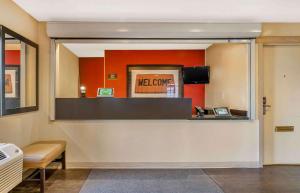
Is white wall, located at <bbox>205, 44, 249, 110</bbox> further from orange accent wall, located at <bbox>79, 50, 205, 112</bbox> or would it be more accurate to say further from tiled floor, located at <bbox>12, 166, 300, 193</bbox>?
tiled floor, located at <bbox>12, 166, 300, 193</bbox>

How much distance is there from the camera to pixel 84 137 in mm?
4656

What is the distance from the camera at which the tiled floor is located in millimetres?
3637

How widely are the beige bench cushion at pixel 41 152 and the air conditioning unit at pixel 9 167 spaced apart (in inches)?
9.5

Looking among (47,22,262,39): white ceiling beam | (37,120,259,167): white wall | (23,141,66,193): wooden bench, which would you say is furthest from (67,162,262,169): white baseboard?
(47,22,262,39): white ceiling beam

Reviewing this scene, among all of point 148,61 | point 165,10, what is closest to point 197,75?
point 148,61

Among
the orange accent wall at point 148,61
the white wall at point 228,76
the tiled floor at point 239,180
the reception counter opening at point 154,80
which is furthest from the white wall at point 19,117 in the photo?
the white wall at point 228,76

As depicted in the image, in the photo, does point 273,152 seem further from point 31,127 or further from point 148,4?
point 31,127

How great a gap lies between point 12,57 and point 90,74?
4.64 metres

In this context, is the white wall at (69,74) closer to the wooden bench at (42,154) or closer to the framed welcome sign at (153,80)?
the framed welcome sign at (153,80)

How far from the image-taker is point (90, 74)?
8383mm

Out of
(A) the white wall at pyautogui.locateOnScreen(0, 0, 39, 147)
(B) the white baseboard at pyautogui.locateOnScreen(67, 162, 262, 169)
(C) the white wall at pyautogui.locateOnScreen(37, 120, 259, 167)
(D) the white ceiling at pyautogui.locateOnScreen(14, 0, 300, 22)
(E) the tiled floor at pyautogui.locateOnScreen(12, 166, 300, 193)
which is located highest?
(D) the white ceiling at pyautogui.locateOnScreen(14, 0, 300, 22)

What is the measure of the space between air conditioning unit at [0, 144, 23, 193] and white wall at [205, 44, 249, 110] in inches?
138

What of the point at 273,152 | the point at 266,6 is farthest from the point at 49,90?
the point at 273,152

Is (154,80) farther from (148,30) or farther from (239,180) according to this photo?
(239,180)
